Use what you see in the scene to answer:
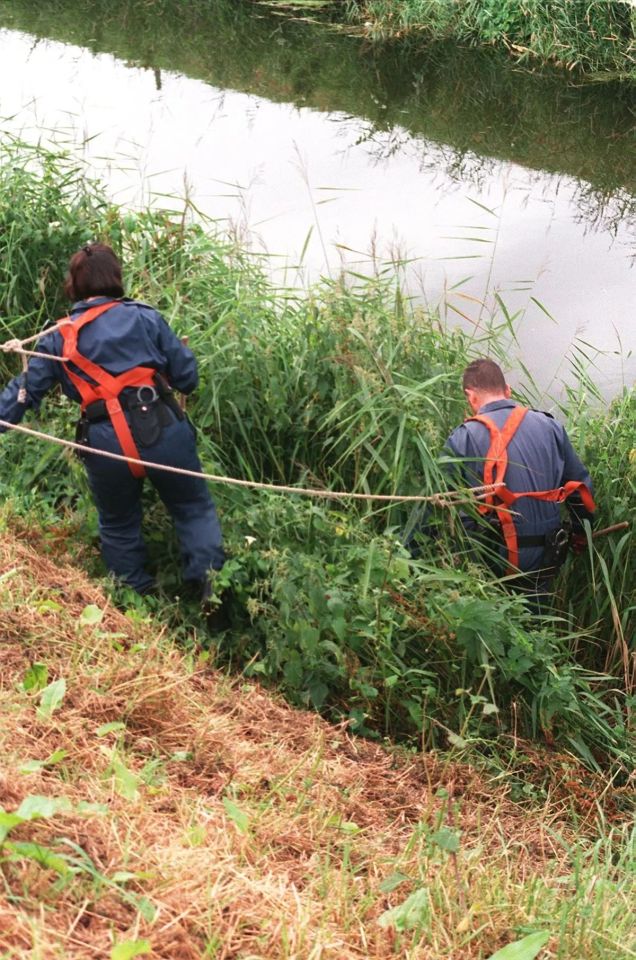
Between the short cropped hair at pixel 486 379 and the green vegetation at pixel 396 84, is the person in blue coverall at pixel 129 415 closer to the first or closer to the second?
the short cropped hair at pixel 486 379

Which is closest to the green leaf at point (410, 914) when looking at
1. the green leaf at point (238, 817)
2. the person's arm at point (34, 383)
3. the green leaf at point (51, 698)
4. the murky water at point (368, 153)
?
the green leaf at point (238, 817)

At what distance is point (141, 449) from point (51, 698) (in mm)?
1492

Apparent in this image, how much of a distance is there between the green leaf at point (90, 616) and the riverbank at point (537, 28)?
11945mm

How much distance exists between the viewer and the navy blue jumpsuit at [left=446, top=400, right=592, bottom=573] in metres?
4.73

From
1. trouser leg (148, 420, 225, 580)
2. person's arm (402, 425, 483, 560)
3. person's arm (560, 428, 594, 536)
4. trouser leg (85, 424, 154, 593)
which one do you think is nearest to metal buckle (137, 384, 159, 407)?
trouser leg (148, 420, 225, 580)

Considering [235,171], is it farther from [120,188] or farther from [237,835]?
[237,835]

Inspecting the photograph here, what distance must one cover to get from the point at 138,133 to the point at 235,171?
1.28 metres

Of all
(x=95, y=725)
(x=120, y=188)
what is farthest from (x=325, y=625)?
(x=120, y=188)

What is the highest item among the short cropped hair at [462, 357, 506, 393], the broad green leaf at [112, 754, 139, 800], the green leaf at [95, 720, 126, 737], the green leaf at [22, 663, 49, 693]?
the short cropped hair at [462, 357, 506, 393]

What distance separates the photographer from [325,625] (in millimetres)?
4195

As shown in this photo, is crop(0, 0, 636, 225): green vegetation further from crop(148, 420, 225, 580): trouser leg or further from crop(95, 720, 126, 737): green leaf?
A: crop(95, 720, 126, 737): green leaf

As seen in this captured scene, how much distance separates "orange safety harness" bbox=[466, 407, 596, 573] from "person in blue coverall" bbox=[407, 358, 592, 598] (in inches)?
0.7

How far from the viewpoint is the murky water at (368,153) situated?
800cm

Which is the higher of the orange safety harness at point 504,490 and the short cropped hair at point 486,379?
the short cropped hair at point 486,379
